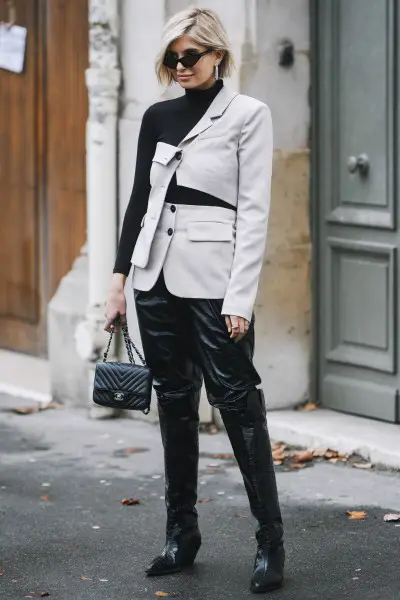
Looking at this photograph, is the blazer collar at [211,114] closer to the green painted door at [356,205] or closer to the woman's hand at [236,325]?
the woman's hand at [236,325]

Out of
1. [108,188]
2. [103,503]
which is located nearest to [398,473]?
[103,503]

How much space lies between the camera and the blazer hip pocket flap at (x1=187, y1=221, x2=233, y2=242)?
5.03 meters

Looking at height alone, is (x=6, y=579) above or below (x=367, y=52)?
below

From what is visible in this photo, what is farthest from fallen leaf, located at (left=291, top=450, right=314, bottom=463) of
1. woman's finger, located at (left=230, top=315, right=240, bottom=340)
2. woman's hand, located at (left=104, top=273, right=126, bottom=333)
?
woman's finger, located at (left=230, top=315, right=240, bottom=340)

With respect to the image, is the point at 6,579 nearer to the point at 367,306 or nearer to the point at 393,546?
the point at 393,546

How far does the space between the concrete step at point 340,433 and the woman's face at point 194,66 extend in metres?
2.47

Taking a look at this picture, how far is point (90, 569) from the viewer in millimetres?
5477

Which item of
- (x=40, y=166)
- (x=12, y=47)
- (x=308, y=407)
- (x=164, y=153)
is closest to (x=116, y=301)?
(x=164, y=153)

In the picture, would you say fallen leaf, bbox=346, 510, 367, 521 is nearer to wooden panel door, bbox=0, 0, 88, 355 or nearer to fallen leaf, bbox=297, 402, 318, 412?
fallen leaf, bbox=297, 402, 318, 412

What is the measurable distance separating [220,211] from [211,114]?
0.33m

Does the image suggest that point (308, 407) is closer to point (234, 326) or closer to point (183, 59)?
point (234, 326)

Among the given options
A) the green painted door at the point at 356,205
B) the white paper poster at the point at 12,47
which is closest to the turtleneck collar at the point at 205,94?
the green painted door at the point at 356,205

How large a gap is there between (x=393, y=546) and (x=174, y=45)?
2.08 meters

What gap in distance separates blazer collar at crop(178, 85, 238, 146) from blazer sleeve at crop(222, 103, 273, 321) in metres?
0.11
